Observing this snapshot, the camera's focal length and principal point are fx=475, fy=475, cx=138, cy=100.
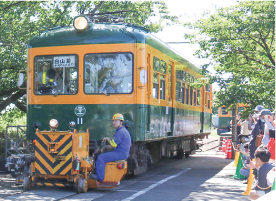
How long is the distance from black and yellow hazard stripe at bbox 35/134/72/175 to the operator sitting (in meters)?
0.60

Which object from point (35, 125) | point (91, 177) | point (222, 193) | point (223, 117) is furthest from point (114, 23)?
point (223, 117)

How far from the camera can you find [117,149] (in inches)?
380

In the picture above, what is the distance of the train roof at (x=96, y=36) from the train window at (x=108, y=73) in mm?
344

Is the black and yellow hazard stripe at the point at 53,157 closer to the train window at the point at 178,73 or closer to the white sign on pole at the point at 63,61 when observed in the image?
the white sign on pole at the point at 63,61

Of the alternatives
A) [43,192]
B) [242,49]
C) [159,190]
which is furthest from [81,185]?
[242,49]

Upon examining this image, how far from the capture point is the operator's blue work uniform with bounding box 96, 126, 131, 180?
9532 mm

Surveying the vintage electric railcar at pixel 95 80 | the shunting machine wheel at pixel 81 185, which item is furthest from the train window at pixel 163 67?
the shunting machine wheel at pixel 81 185

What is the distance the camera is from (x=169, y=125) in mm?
13109

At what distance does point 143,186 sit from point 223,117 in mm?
31649

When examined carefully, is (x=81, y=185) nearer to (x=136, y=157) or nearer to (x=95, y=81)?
(x=136, y=157)

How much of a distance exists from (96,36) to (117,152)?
9.09ft

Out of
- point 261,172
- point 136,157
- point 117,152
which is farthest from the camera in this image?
point 136,157

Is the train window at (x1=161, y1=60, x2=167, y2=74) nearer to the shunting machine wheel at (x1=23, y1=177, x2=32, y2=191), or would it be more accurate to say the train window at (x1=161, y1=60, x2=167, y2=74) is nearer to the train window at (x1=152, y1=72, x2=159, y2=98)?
the train window at (x1=152, y1=72, x2=159, y2=98)

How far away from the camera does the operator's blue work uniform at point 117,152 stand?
9.53m
